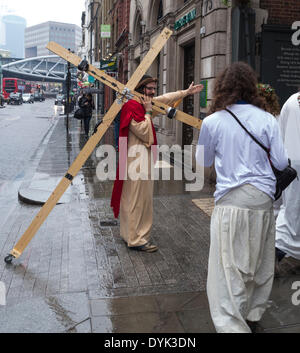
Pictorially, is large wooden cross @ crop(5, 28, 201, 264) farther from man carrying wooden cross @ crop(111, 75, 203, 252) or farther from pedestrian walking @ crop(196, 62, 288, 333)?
pedestrian walking @ crop(196, 62, 288, 333)

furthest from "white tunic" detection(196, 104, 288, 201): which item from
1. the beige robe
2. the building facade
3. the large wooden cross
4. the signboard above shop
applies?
the signboard above shop

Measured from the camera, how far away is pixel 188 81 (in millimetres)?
13164

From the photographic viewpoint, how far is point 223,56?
965 cm

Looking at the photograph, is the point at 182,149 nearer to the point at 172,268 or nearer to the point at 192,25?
the point at 192,25

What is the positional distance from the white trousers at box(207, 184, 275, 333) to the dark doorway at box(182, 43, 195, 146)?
975cm

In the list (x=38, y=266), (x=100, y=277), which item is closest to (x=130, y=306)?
(x=100, y=277)

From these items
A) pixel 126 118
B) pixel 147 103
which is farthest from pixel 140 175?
pixel 147 103

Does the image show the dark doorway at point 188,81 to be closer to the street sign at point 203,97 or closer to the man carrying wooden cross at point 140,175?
the street sign at point 203,97

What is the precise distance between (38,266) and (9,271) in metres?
0.30

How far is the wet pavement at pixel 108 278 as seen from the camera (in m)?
3.42

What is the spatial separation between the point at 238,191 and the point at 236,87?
72 cm

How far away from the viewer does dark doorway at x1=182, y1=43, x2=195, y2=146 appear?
1270cm

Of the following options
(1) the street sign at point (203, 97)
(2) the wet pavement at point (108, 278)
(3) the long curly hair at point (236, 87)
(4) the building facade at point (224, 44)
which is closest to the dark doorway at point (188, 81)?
Result: (4) the building facade at point (224, 44)

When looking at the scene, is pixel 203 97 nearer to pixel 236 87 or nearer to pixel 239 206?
pixel 236 87
